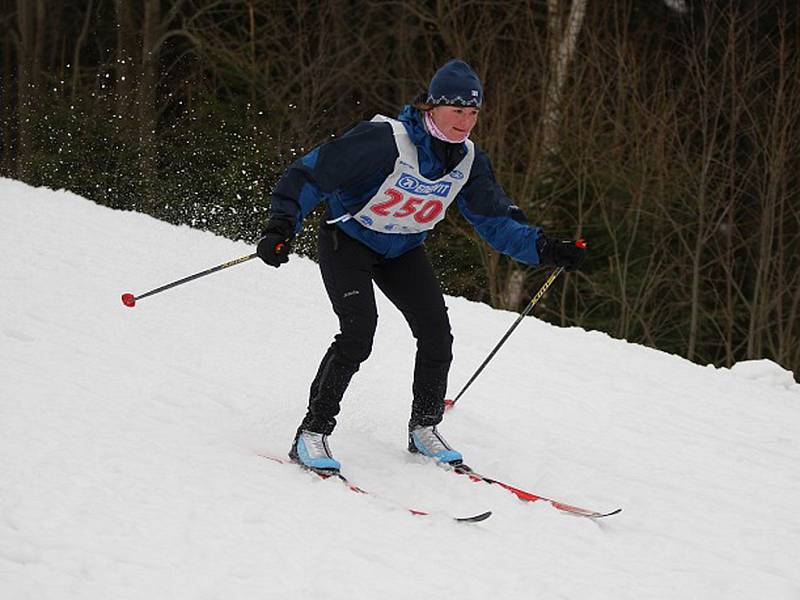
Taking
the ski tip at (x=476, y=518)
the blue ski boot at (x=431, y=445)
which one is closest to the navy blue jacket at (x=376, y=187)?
the blue ski boot at (x=431, y=445)

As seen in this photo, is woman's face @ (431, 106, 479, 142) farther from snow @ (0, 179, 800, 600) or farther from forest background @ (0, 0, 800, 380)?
forest background @ (0, 0, 800, 380)

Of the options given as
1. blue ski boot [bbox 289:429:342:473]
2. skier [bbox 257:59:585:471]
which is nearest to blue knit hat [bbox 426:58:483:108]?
skier [bbox 257:59:585:471]

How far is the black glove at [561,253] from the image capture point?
3.98 meters

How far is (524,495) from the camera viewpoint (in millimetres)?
3674

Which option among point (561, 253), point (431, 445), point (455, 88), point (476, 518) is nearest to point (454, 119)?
point (455, 88)

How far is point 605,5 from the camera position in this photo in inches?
579

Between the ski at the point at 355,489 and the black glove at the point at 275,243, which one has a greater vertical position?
the black glove at the point at 275,243

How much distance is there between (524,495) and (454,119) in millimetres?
1348

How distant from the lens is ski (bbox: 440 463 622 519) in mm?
3563

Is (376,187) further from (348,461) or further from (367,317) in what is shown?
(348,461)

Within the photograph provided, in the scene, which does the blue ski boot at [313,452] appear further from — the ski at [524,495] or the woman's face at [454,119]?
the woman's face at [454,119]

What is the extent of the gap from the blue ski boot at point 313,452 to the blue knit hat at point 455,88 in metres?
1.27

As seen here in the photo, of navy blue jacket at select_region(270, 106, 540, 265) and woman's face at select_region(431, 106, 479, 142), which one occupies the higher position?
woman's face at select_region(431, 106, 479, 142)

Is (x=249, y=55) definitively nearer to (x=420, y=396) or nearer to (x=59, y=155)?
(x=59, y=155)
